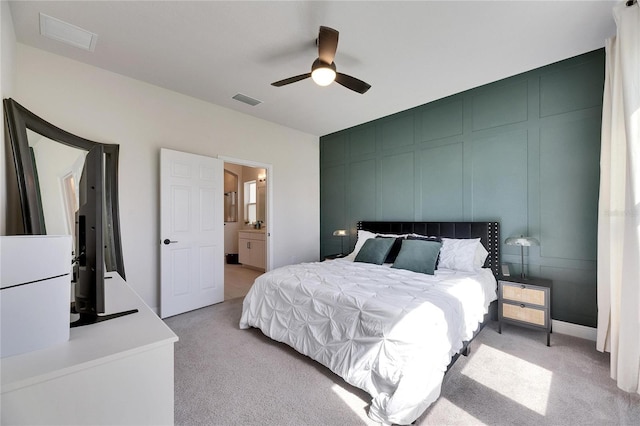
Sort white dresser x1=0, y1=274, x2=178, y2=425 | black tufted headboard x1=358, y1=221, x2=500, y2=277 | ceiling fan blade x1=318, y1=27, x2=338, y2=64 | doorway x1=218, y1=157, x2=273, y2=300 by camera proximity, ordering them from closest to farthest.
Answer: white dresser x1=0, y1=274, x2=178, y2=425, ceiling fan blade x1=318, y1=27, x2=338, y2=64, black tufted headboard x1=358, y1=221, x2=500, y2=277, doorway x1=218, y1=157, x2=273, y2=300

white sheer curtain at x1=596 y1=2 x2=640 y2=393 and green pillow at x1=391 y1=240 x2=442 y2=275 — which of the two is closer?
white sheer curtain at x1=596 y1=2 x2=640 y2=393

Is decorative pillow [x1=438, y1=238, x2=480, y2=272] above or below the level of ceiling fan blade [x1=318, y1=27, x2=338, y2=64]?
below

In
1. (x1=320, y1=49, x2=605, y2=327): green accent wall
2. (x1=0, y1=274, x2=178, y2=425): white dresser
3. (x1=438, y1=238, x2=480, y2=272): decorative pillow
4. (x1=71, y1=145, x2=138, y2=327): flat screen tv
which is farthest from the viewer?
(x1=438, y1=238, x2=480, y2=272): decorative pillow

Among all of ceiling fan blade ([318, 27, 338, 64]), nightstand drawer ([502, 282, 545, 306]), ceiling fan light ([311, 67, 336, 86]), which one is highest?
ceiling fan blade ([318, 27, 338, 64])

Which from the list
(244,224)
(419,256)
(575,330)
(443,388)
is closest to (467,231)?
(419,256)

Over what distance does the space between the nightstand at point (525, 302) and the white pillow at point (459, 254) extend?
0.34 metres

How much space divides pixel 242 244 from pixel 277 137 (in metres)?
3.04

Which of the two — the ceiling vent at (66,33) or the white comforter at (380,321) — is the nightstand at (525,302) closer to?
the white comforter at (380,321)

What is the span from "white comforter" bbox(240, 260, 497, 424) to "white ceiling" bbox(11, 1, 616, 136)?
87.2 inches

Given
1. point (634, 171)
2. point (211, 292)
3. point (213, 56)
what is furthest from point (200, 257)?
point (634, 171)

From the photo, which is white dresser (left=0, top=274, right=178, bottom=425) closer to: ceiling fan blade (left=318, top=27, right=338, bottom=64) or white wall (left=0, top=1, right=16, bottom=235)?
white wall (left=0, top=1, right=16, bottom=235)

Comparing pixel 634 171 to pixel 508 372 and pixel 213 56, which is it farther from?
pixel 213 56

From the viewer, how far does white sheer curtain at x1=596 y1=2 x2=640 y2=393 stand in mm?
1918

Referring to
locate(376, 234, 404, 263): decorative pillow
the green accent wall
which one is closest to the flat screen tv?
locate(376, 234, 404, 263): decorative pillow
